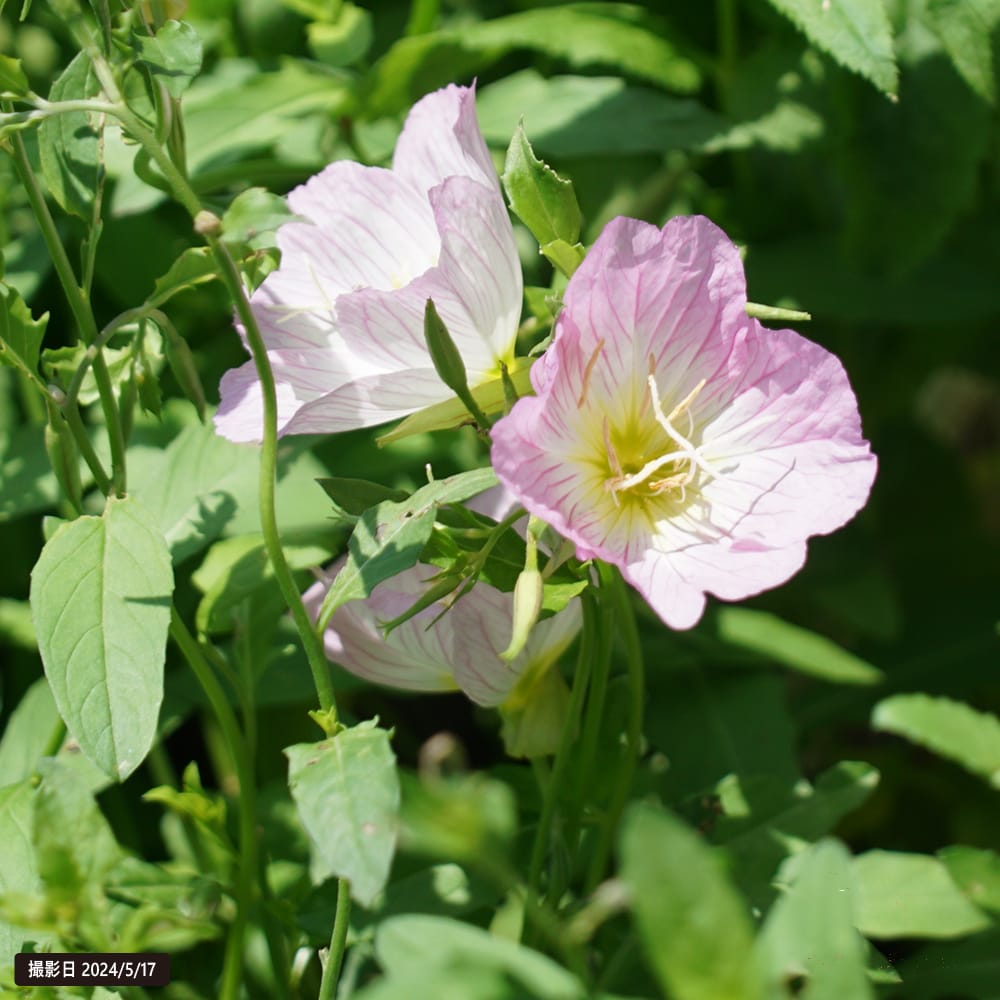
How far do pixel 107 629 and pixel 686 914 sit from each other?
1.34 feet

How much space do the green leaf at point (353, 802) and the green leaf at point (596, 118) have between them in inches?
27.2

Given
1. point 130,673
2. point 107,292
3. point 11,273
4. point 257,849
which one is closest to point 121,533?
point 130,673

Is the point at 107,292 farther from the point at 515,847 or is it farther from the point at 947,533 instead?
the point at 947,533

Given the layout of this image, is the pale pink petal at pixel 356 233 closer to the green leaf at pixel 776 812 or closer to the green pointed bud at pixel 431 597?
the green pointed bud at pixel 431 597

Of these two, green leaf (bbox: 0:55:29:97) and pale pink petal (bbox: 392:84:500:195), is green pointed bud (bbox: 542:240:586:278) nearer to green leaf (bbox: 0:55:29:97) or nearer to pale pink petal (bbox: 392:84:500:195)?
pale pink petal (bbox: 392:84:500:195)

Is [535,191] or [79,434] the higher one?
[535,191]

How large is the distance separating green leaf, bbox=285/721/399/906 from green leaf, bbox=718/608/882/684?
1.86 ft

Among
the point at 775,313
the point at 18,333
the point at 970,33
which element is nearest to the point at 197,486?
the point at 18,333

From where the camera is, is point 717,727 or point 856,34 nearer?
point 856,34

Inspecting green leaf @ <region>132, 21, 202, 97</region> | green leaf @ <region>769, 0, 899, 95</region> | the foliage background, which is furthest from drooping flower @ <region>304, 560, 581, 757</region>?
green leaf @ <region>769, 0, 899, 95</region>

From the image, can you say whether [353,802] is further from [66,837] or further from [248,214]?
[248,214]

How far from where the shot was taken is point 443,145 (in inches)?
33.0

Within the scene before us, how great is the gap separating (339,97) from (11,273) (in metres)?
0.35

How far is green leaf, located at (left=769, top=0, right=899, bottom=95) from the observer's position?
100 cm
